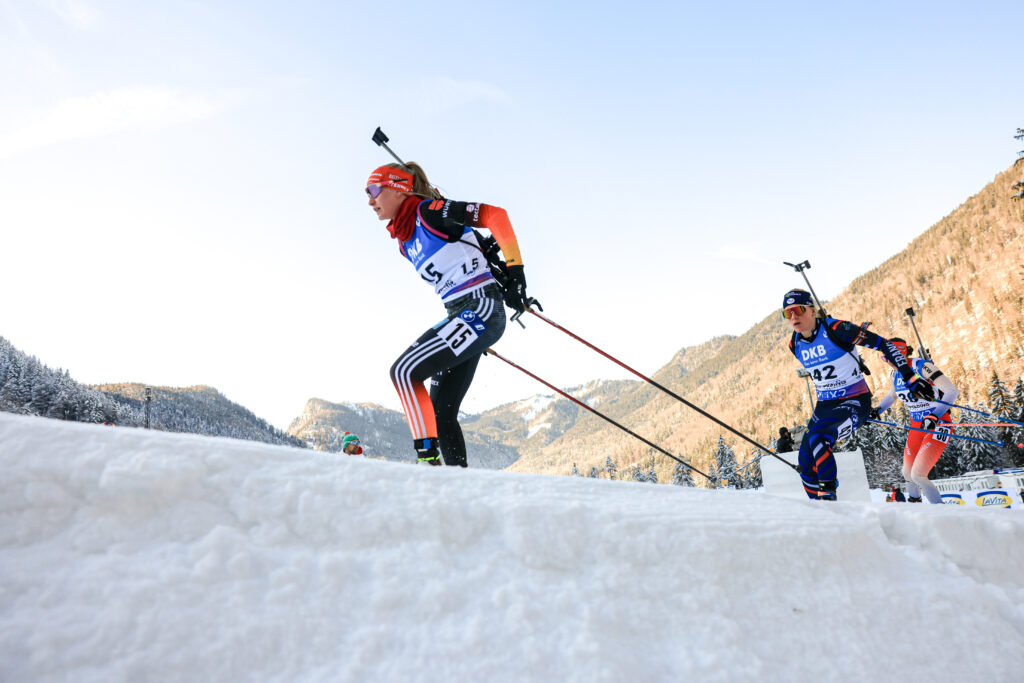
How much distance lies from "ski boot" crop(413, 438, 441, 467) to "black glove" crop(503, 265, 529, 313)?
110cm

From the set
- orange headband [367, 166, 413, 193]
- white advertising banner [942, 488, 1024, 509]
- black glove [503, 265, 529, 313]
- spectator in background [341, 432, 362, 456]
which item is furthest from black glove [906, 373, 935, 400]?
white advertising banner [942, 488, 1024, 509]

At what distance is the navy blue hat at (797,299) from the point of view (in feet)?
16.1

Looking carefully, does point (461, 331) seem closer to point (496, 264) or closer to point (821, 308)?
point (496, 264)

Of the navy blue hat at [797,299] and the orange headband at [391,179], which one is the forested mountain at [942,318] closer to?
the navy blue hat at [797,299]

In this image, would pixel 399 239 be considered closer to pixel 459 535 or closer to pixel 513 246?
pixel 513 246

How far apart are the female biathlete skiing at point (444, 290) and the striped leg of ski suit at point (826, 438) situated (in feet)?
9.61

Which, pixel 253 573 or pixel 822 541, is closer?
pixel 253 573

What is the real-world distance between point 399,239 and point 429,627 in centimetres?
277

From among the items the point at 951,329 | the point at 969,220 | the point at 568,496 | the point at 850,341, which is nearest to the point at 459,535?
the point at 568,496

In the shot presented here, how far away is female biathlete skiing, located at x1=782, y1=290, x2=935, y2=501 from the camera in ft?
14.9

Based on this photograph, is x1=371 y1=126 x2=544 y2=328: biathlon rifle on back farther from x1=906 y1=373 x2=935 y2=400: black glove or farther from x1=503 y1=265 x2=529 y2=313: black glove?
x1=906 y1=373 x2=935 y2=400: black glove

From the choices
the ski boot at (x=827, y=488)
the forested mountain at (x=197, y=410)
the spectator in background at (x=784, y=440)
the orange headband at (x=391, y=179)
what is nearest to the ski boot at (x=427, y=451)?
the orange headband at (x=391, y=179)

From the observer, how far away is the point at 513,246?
3271mm

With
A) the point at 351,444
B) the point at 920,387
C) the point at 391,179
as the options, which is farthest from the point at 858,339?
the point at 351,444
